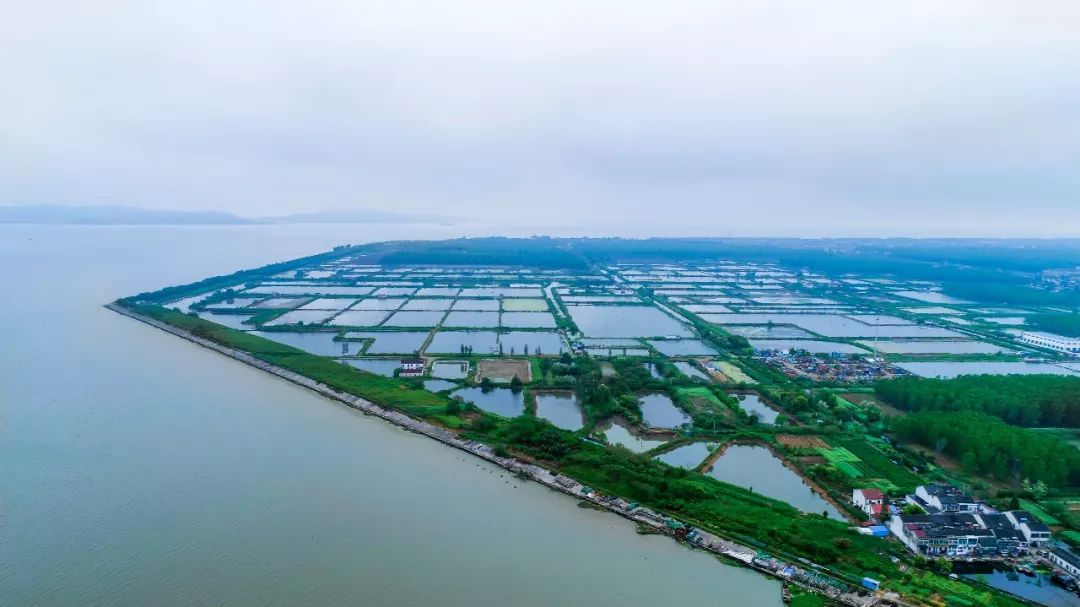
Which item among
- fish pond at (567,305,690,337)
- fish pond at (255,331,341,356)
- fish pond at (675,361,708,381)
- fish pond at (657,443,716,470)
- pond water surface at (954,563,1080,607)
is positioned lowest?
pond water surface at (954,563,1080,607)

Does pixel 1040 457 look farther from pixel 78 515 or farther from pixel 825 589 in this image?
pixel 78 515

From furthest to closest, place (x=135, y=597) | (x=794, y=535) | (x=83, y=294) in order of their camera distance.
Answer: (x=83, y=294) → (x=794, y=535) → (x=135, y=597)

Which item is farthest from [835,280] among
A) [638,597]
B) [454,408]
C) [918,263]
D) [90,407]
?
[90,407]

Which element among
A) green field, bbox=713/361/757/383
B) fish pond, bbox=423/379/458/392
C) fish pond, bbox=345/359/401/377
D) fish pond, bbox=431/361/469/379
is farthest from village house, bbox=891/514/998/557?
fish pond, bbox=345/359/401/377

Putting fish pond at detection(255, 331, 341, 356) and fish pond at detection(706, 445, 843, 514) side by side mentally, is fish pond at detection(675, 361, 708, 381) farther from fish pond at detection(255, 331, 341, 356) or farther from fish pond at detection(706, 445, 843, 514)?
fish pond at detection(255, 331, 341, 356)

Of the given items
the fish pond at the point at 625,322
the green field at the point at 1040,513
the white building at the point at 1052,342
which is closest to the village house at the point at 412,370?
the fish pond at the point at 625,322

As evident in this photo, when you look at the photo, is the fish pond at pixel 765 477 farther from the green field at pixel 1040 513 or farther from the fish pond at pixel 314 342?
the fish pond at pixel 314 342
